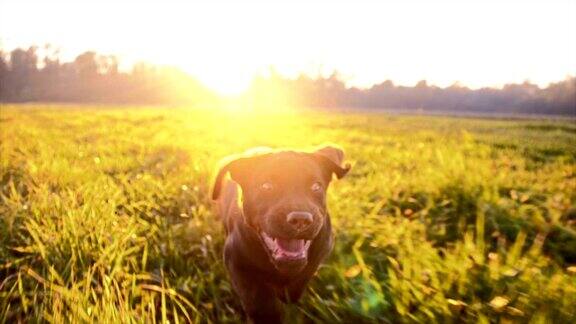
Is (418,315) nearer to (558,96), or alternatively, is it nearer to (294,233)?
(294,233)

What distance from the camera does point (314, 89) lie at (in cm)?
7919

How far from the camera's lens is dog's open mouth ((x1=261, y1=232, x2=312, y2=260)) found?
3.10m

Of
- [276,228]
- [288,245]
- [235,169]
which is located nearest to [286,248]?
[288,245]

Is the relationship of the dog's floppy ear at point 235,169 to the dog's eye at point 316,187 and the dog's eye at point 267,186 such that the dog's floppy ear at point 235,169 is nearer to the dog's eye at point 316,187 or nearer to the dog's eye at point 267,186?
the dog's eye at point 267,186

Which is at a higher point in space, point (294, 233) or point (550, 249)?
point (294, 233)

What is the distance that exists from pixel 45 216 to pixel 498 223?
13.1ft

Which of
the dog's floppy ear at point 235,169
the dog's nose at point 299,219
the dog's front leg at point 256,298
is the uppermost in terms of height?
the dog's floppy ear at point 235,169

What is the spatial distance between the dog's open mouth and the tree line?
71.8 metres

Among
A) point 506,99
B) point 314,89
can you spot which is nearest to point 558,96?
point 506,99

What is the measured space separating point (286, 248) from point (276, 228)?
0.21m

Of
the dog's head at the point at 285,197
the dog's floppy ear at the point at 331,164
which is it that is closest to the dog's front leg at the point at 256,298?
the dog's head at the point at 285,197

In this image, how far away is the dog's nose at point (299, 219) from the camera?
115 inches

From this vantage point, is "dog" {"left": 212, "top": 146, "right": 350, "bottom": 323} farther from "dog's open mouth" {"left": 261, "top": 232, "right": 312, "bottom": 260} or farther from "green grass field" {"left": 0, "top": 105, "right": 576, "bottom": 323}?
"green grass field" {"left": 0, "top": 105, "right": 576, "bottom": 323}

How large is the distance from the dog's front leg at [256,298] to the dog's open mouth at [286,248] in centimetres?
26
